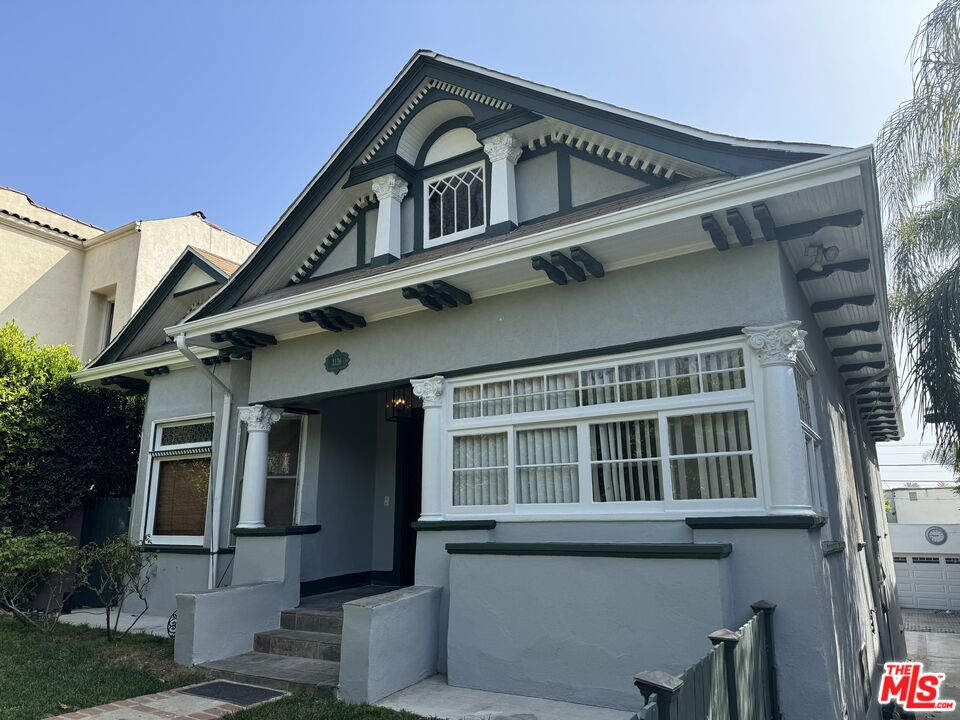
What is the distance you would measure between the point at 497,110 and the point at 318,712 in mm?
6145

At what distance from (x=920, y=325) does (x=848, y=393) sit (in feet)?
7.72

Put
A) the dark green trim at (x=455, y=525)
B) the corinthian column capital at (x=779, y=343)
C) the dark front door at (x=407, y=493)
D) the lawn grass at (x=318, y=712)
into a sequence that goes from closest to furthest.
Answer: the lawn grass at (x=318, y=712)
the corinthian column capital at (x=779, y=343)
the dark green trim at (x=455, y=525)
the dark front door at (x=407, y=493)

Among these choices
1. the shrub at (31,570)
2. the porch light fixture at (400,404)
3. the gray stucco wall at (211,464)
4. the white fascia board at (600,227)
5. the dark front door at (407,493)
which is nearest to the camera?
the white fascia board at (600,227)

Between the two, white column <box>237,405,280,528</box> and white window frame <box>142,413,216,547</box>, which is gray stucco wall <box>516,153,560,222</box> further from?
white window frame <box>142,413,216,547</box>

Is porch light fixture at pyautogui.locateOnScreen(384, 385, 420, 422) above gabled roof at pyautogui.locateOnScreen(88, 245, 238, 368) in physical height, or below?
below

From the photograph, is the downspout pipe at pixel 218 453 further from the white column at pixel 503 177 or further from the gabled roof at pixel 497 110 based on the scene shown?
the white column at pixel 503 177

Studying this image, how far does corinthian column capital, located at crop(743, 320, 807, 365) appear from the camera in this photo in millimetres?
5156

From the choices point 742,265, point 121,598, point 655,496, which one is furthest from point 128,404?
point 742,265

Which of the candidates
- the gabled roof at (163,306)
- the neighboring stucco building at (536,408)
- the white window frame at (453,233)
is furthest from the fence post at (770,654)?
the gabled roof at (163,306)

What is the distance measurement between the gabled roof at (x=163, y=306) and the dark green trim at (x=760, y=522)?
868 cm

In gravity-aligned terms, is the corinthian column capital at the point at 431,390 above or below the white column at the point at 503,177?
below

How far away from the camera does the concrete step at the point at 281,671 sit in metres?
5.87

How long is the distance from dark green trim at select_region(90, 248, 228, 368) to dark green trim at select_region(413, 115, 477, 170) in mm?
4978

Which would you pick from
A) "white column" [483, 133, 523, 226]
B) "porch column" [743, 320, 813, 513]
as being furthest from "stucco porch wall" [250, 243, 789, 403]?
"white column" [483, 133, 523, 226]
